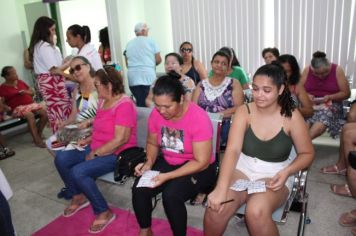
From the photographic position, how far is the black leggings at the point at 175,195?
1.95m

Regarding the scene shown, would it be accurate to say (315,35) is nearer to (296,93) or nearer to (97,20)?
(296,93)

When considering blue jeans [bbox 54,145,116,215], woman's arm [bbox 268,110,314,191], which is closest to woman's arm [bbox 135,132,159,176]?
blue jeans [bbox 54,145,116,215]

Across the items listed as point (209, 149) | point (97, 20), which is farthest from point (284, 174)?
point (97, 20)

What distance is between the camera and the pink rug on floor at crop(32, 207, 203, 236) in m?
2.43

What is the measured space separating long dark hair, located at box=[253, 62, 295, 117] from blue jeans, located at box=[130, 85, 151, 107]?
8.76 ft

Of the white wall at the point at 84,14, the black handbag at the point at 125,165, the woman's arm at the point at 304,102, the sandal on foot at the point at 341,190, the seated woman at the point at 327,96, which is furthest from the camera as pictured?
the white wall at the point at 84,14

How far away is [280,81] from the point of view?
1.86 meters

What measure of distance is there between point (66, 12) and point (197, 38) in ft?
7.99

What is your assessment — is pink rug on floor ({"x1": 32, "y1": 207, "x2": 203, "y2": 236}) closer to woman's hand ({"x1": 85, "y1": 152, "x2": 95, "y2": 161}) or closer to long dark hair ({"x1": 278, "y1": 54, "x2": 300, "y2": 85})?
woman's hand ({"x1": 85, "y1": 152, "x2": 95, "y2": 161})

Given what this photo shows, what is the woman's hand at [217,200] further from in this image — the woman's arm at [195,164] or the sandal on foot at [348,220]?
the sandal on foot at [348,220]

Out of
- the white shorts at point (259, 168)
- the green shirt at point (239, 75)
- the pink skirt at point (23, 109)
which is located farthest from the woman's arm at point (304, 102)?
the pink skirt at point (23, 109)

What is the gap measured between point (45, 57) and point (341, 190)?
3.28 m

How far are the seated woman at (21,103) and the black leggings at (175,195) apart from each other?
283 centimetres

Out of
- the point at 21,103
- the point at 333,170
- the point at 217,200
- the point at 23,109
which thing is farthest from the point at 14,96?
the point at 333,170
